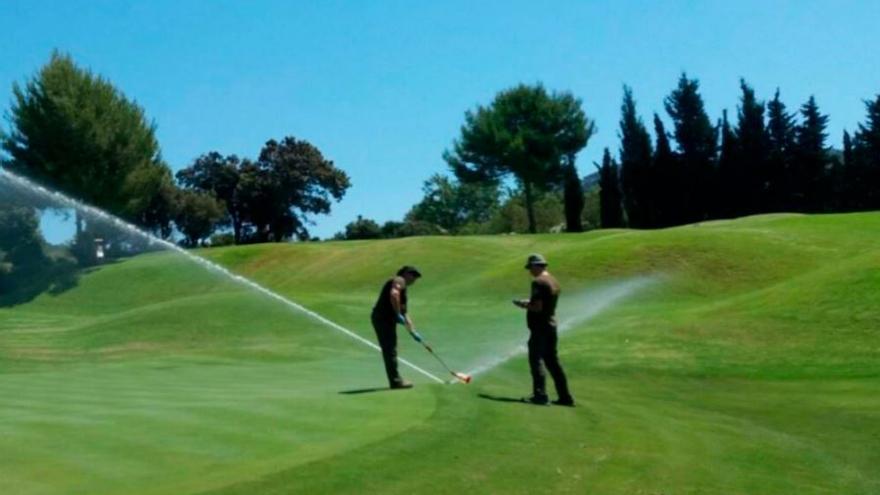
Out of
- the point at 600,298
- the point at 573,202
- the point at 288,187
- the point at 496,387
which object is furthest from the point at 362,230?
the point at 496,387

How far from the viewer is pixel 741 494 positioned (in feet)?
38.9

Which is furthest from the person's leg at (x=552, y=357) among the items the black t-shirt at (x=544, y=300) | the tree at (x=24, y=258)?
the tree at (x=24, y=258)

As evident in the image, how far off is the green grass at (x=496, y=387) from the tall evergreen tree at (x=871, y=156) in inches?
1191

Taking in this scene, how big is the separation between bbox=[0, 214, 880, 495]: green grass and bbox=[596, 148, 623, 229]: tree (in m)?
31.9

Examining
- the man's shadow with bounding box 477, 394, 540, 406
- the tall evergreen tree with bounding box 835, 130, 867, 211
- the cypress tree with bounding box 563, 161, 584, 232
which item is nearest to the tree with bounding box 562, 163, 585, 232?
the cypress tree with bounding box 563, 161, 584, 232

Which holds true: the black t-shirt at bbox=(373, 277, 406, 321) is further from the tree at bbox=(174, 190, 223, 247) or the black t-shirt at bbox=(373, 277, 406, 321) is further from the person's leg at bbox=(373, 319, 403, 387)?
the tree at bbox=(174, 190, 223, 247)

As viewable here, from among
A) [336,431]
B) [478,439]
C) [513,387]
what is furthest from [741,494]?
[513,387]

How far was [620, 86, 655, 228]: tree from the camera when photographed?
88.1 metres

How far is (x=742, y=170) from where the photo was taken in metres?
86.3

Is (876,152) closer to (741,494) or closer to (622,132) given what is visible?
(622,132)

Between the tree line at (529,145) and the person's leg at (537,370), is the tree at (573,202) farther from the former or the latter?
the person's leg at (537,370)

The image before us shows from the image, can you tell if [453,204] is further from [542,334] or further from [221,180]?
[542,334]

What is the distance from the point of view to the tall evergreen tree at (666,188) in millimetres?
86750

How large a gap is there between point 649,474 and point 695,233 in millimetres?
38649
